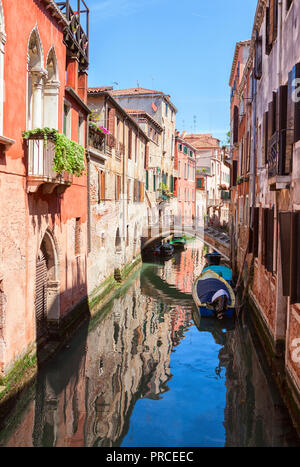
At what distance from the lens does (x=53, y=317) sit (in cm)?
973

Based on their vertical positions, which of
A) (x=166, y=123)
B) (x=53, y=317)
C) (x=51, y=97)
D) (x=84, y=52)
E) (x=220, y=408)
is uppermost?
(x=166, y=123)

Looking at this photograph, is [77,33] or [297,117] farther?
[77,33]

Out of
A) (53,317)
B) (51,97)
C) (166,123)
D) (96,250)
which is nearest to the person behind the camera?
(51,97)

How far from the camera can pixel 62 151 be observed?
8.04m

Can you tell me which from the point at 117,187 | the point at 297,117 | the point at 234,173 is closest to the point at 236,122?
the point at 234,173

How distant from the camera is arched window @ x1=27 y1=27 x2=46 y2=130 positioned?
7.93 metres

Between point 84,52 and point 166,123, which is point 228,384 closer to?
point 84,52

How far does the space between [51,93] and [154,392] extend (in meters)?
6.20

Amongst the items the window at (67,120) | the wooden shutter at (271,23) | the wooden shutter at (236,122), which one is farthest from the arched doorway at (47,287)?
the wooden shutter at (236,122)

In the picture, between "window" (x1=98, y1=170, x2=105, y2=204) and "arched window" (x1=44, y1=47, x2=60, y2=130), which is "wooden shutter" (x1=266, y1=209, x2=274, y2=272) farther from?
"window" (x1=98, y1=170, x2=105, y2=204)

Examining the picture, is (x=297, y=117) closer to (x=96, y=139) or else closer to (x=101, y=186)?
(x=96, y=139)
